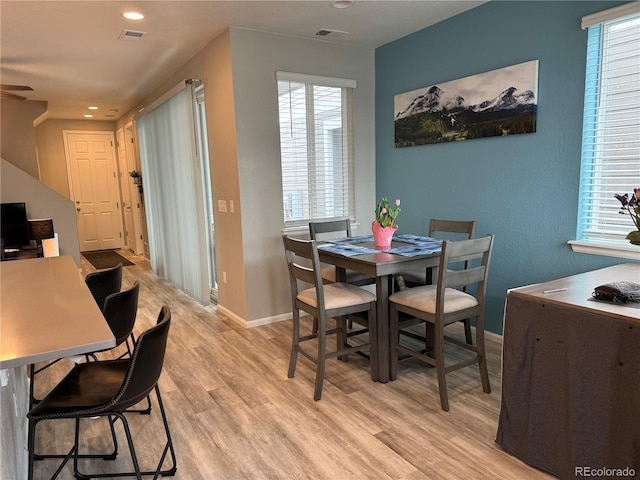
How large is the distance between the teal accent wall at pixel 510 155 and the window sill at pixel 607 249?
40mm

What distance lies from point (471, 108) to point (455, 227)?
0.96 metres

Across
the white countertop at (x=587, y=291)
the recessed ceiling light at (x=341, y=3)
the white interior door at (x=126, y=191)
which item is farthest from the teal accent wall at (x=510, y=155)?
the white interior door at (x=126, y=191)

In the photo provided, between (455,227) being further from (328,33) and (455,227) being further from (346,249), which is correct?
(328,33)

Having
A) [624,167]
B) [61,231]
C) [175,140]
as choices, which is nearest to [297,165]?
[175,140]

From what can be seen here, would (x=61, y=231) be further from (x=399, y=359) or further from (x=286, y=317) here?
(x=399, y=359)

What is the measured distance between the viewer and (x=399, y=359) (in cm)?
301

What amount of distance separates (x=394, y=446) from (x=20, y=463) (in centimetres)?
163

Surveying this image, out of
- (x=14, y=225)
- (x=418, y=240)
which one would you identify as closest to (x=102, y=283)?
(x=418, y=240)

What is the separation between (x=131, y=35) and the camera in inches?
141

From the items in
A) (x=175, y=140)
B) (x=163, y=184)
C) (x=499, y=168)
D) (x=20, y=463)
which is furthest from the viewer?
(x=163, y=184)

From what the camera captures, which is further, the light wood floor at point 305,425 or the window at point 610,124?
the window at point 610,124

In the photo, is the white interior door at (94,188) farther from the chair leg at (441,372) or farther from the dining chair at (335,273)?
the chair leg at (441,372)

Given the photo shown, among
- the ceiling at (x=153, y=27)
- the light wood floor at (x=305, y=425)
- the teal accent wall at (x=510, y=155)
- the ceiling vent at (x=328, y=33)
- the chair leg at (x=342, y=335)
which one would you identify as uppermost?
the ceiling vent at (x=328, y=33)

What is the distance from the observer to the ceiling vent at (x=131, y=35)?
3.51 meters
